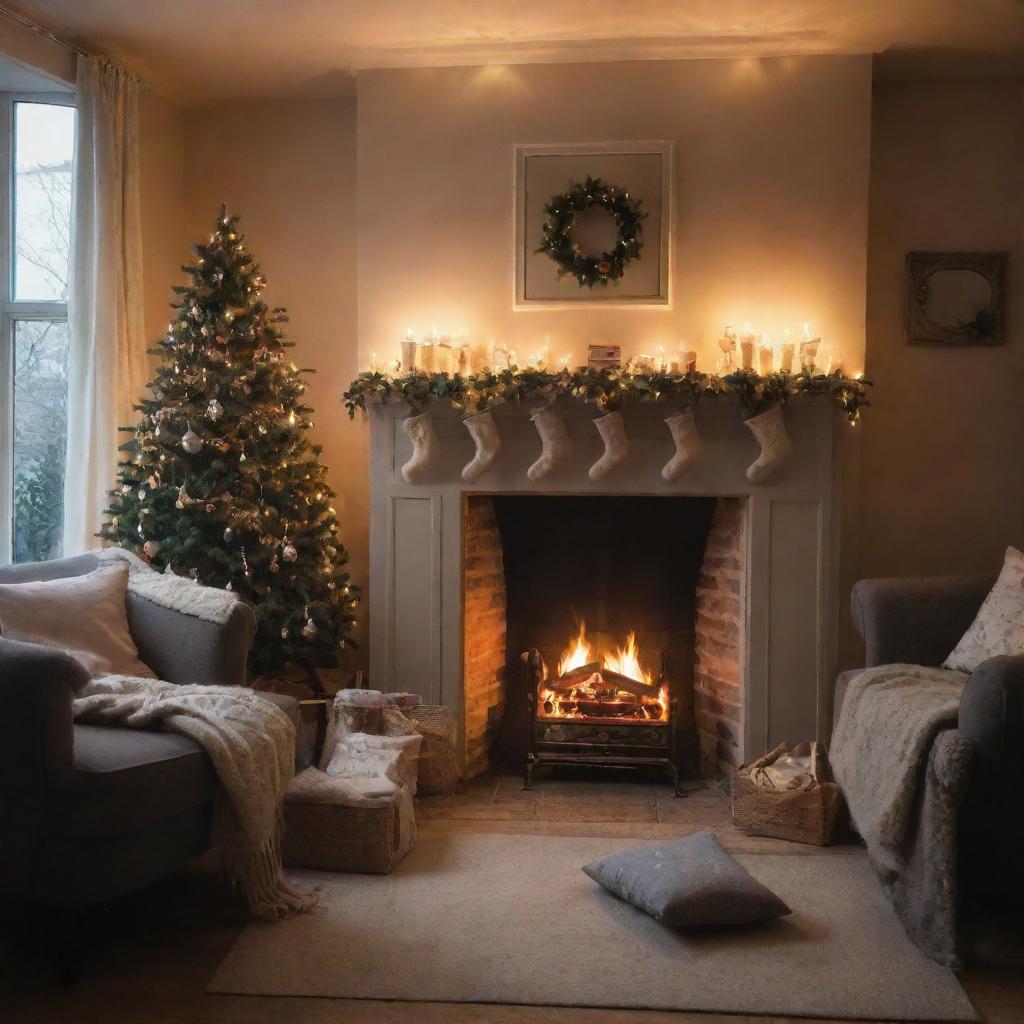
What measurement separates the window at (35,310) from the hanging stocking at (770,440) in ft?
8.91

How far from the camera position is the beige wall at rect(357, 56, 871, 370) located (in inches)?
167

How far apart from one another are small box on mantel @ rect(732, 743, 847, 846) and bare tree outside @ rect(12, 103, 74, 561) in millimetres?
2819

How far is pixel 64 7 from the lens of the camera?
12.9 ft

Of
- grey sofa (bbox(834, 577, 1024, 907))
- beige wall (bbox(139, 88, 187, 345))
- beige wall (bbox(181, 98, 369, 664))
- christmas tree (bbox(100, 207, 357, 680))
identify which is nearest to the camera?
grey sofa (bbox(834, 577, 1024, 907))

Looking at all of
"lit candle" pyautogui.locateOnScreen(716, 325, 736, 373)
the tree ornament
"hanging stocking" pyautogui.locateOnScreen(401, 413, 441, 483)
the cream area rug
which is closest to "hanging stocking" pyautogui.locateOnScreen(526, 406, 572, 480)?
"hanging stocking" pyautogui.locateOnScreen(401, 413, 441, 483)

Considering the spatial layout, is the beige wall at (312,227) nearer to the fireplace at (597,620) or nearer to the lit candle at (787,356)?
the fireplace at (597,620)

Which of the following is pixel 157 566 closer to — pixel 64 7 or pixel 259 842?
pixel 259 842

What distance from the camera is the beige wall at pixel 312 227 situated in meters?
4.82

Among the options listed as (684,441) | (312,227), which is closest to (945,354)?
(684,441)

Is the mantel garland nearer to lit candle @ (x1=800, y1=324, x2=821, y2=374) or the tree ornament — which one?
lit candle @ (x1=800, y1=324, x2=821, y2=374)

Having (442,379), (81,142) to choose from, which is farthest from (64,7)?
(442,379)

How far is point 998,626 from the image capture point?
3.49m

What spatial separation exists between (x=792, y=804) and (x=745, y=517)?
3.58 ft

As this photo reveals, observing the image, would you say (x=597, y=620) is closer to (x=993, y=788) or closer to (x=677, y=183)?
(x=677, y=183)
